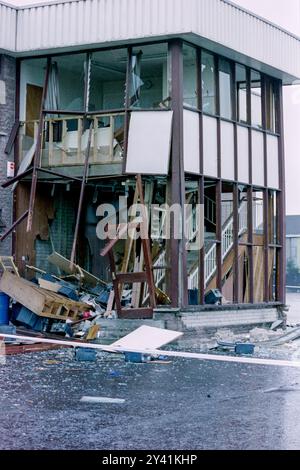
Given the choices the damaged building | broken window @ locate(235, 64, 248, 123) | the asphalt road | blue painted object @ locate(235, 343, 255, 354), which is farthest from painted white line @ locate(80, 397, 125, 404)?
broken window @ locate(235, 64, 248, 123)

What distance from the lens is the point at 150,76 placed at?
21.0 m

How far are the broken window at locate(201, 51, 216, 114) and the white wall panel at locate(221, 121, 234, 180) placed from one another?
55cm

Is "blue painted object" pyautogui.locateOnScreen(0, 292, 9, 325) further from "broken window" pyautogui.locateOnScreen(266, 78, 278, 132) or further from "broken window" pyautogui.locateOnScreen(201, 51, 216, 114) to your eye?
"broken window" pyautogui.locateOnScreen(266, 78, 278, 132)

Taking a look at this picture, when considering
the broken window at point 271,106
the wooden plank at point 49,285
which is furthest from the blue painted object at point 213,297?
the broken window at point 271,106

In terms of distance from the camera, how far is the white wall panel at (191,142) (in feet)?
58.5

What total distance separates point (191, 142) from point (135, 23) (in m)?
3.09

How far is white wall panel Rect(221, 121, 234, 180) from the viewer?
755 inches

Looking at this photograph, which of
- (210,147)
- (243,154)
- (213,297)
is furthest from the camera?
(243,154)

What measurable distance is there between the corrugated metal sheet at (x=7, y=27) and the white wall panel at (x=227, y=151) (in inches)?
225

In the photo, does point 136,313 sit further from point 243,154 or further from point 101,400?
point 101,400

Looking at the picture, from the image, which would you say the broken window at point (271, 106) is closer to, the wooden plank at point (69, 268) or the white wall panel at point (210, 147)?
the white wall panel at point (210, 147)

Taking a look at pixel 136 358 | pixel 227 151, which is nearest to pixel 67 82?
pixel 227 151
